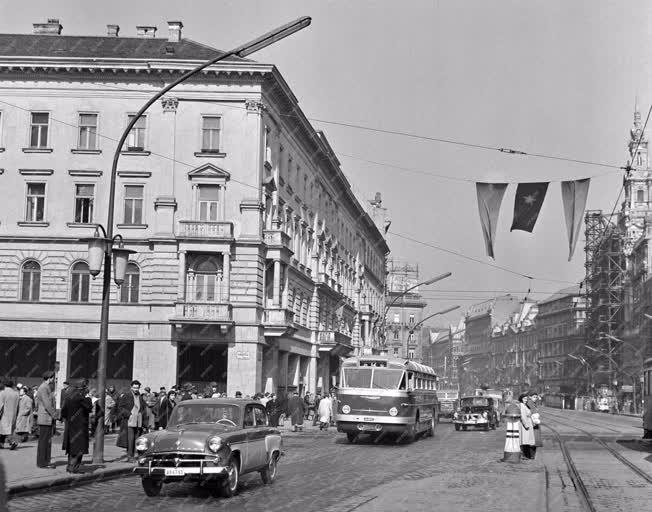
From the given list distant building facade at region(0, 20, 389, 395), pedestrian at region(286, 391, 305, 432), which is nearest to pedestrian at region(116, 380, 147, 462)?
pedestrian at region(286, 391, 305, 432)

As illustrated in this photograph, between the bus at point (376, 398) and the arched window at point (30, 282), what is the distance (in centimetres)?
1926

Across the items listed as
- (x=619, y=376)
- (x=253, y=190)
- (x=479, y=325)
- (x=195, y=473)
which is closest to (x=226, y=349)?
(x=253, y=190)

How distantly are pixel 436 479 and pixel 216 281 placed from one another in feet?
86.6

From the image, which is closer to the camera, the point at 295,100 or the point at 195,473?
the point at 195,473

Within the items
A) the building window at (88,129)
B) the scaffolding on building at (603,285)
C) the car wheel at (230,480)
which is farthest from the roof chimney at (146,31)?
the scaffolding on building at (603,285)

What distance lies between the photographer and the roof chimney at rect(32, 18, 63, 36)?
49.7m

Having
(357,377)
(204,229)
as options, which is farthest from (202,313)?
(357,377)

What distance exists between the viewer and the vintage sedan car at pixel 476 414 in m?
41.1

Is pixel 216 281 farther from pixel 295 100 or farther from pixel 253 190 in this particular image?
pixel 295 100

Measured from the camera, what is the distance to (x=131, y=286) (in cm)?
4253

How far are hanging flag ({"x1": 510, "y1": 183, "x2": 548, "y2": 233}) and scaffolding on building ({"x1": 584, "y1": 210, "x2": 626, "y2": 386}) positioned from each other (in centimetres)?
7582

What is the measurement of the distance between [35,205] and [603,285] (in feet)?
241

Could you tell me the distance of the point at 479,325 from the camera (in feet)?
625

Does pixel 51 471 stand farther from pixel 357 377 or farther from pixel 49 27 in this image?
pixel 49 27
